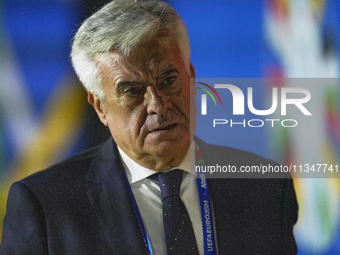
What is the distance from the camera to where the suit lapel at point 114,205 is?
145 cm

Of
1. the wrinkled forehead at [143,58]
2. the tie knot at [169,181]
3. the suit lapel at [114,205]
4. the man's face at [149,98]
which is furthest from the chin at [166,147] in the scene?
the wrinkled forehead at [143,58]

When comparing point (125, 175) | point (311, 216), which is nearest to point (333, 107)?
point (311, 216)

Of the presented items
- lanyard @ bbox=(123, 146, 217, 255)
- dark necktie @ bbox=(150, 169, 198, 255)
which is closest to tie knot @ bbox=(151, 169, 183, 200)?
dark necktie @ bbox=(150, 169, 198, 255)

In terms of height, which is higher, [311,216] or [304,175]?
[304,175]

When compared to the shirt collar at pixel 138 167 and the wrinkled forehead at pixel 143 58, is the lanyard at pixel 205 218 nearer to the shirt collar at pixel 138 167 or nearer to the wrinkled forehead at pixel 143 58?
the shirt collar at pixel 138 167

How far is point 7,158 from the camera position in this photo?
5.98 ft

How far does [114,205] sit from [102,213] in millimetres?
64

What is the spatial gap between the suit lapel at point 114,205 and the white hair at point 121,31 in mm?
339

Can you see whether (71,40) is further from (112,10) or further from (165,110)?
(165,110)

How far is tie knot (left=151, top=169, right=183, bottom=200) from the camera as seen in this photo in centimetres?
156

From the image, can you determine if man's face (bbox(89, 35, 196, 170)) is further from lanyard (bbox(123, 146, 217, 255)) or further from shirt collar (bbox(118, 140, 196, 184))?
lanyard (bbox(123, 146, 217, 255))

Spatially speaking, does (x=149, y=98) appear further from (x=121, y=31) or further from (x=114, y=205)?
(x=114, y=205)

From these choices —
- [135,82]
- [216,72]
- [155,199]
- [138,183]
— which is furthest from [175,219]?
[216,72]

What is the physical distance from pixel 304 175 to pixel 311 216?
229 millimetres
